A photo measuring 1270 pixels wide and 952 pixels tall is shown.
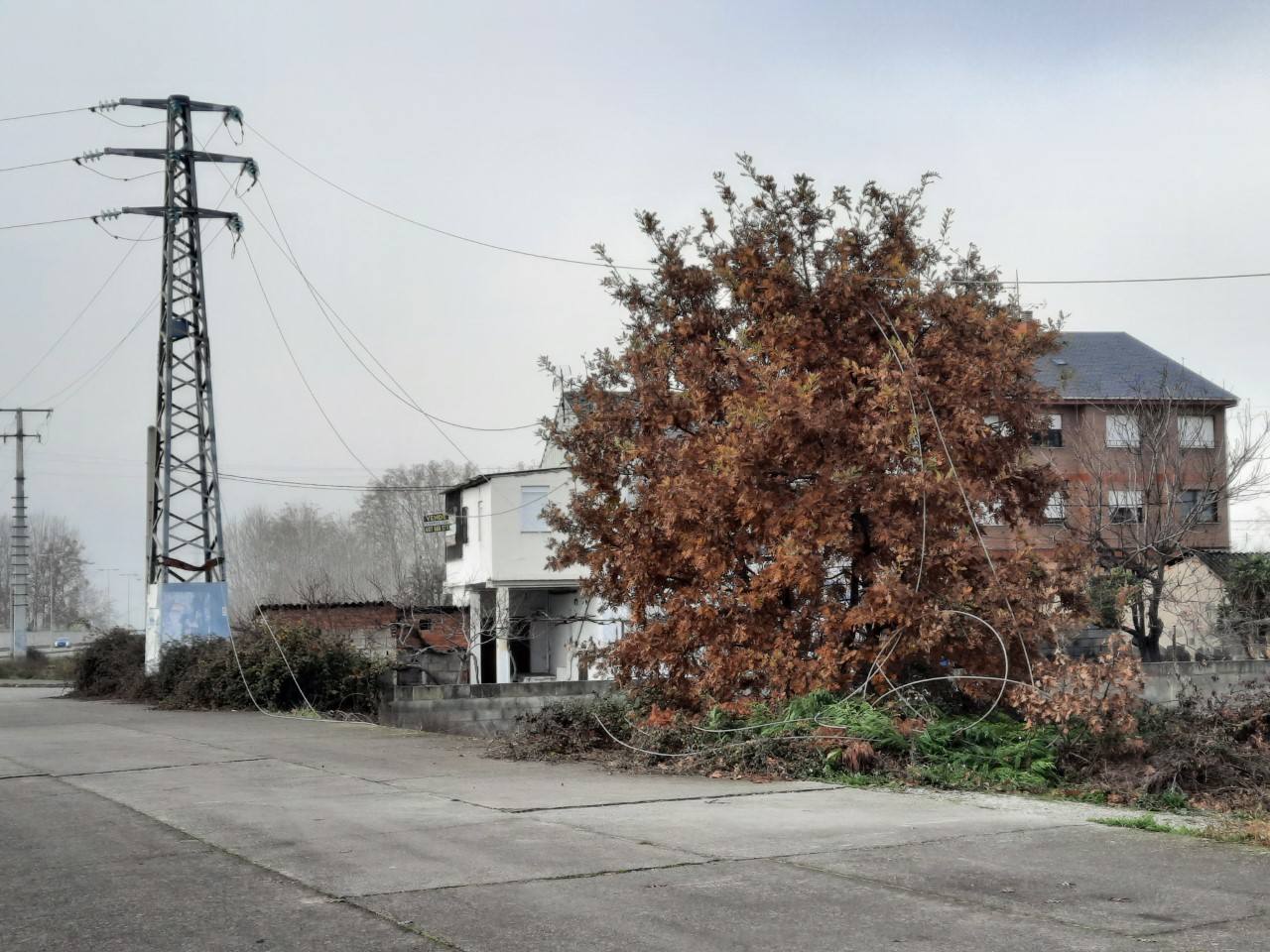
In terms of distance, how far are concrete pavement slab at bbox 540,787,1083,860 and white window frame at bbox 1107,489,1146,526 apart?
24.6 metres

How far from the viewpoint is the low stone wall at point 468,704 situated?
1798cm

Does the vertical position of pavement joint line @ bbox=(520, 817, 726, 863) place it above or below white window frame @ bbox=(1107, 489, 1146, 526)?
below

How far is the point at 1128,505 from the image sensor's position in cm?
3403

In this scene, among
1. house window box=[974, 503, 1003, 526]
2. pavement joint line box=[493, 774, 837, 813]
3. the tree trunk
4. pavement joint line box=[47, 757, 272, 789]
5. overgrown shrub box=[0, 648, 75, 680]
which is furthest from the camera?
overgrown shrub box=[0, 648, 75, 680]

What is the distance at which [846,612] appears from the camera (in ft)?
41.8

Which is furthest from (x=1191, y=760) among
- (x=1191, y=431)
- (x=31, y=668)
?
(x=31, y=668)

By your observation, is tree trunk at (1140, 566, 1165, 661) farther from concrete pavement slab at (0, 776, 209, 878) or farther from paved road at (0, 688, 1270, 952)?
concrete pavement slab at (0, 776, 209, 878)

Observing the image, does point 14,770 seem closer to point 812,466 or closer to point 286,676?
point 812,466

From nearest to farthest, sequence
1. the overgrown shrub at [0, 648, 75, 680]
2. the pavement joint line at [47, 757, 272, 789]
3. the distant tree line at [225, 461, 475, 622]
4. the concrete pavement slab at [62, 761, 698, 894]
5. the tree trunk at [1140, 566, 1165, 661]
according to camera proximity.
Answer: the concrete pavement slab at [62, 761, 698, 894], the pavement joint line at [47, 757, 272, 789], the tree trunk at [1140, 566, 1165, 661], the overgrown shrub at [0, 648, 75, 680], the distant tree line at [225, 461, 475, 622]

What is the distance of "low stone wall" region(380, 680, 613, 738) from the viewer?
59.0ft

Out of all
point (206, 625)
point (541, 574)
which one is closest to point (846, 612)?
point (206, 625)

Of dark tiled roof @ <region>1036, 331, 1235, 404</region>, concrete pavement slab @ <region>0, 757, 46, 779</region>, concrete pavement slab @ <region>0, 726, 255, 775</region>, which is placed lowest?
concrete pavement slab @ <region>0, 726, 255, 775</region>

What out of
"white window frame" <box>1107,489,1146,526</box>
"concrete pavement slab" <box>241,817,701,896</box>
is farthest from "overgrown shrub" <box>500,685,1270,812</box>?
"white window frame" <box>1107,489,1146,526</box>

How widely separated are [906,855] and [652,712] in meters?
5.69
